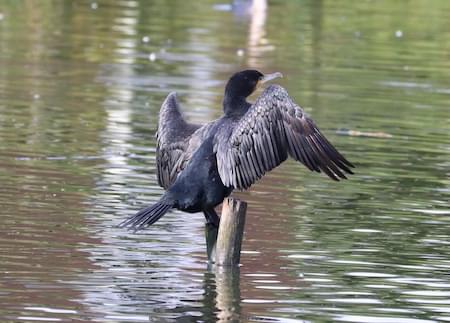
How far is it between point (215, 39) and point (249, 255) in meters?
16.0

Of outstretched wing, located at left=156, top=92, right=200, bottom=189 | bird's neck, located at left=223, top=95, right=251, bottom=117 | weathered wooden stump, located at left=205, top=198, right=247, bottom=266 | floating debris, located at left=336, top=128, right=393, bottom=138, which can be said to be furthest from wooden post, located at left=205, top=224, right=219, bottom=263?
floating debris, located at left=336, top=128, right=393, bottom=138

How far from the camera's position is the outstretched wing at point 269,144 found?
32.8 ft

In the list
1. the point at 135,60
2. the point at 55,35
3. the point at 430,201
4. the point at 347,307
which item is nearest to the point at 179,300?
the point at 347,307

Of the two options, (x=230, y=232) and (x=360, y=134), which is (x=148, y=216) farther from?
(x=360, y=134)

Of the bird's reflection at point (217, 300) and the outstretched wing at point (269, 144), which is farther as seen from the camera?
the outstretched wing at point (269, 144)

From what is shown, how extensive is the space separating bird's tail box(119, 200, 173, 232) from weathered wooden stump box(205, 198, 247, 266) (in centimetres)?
39

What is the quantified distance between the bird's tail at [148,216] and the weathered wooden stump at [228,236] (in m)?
0.39

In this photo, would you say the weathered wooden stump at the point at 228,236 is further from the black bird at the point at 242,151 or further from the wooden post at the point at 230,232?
the black bird at the point at 242,151

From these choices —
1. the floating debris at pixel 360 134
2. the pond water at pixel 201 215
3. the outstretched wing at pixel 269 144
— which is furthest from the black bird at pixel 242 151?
the floating debris at pixel 360 134

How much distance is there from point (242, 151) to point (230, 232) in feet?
1.83

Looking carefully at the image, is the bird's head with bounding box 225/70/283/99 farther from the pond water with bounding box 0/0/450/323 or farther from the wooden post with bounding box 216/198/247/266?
the pond water with bounding box 0/0/450/323

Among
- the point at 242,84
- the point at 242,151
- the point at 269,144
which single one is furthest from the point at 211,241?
the point at 242,84

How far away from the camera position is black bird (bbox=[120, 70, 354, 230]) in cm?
1002

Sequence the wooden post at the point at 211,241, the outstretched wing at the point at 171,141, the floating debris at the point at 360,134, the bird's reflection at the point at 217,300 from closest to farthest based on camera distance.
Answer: the bird's reflection at the point at 217,300 → the wooden post at the point at 211,241 → the outstretched wing at the point at 171,141 → the floating debris at the point at 360,134
